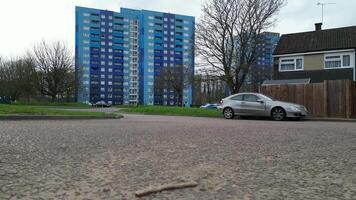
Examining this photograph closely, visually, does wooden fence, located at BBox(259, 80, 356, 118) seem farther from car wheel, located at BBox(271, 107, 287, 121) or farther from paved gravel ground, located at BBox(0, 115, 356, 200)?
paved gravel ground, located at BBox(0, 115, 356, 200)

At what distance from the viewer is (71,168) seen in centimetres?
568

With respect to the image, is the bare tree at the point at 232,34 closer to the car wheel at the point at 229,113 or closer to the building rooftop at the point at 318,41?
the building rooftop at the point at 318,41

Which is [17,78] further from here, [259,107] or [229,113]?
[259,107]

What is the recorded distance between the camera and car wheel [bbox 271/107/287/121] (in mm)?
19562

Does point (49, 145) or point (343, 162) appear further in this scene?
point (49, 145)

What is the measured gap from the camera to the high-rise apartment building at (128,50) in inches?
4333

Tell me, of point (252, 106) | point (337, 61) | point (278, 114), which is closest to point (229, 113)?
point (252, 106)

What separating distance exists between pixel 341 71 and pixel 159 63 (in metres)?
85.9

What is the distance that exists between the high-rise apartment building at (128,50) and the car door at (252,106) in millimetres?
88365

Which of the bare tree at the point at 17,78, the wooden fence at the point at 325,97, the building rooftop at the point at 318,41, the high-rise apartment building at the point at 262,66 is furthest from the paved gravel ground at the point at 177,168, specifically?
the bare tree at the point at 17,78

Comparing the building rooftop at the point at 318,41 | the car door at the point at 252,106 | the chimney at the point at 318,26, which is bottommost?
the car door at the point at 252,106

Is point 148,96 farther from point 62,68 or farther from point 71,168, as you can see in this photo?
point 71,168

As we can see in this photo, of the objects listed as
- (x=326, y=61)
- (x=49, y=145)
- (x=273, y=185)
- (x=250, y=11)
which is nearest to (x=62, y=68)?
(x=250, y=11)

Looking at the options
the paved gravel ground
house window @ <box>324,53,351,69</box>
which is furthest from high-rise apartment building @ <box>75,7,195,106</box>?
the paved gravel ground
